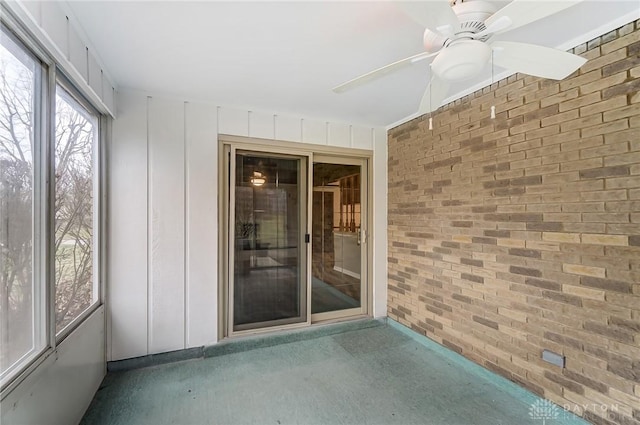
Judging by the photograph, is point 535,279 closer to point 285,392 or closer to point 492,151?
point 492,151

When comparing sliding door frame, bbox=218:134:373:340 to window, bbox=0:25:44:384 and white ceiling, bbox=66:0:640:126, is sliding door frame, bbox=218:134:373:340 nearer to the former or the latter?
white ceiling, bbox=66:0:640:126

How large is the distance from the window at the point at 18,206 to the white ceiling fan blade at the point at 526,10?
218 centimetres

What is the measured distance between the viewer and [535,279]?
2.21m

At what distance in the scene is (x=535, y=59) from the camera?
1472 mm

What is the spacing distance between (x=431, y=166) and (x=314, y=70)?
1.65m

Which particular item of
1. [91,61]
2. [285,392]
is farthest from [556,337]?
[91,61]

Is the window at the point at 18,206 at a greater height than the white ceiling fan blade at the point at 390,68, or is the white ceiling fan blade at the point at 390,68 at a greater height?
the white ceiling fan blade at the point at 390,68

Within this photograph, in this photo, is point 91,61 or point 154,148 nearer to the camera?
point 91,61

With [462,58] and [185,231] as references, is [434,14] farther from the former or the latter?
[185,231]

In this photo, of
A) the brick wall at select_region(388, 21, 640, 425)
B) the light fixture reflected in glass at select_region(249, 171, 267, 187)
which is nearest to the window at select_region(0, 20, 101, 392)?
the light fixture reflected in glass at select_region(249, 171, 267, 187)

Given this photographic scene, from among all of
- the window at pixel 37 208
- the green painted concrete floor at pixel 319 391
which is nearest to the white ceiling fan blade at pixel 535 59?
the green painted concrete floor at pixel 319 391

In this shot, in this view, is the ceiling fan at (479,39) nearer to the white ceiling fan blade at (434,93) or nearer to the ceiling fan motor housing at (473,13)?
the ceiling fan motor housing at (473,13)

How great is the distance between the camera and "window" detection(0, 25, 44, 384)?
4.43 feet

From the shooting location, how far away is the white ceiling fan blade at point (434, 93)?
1777 millimetres
